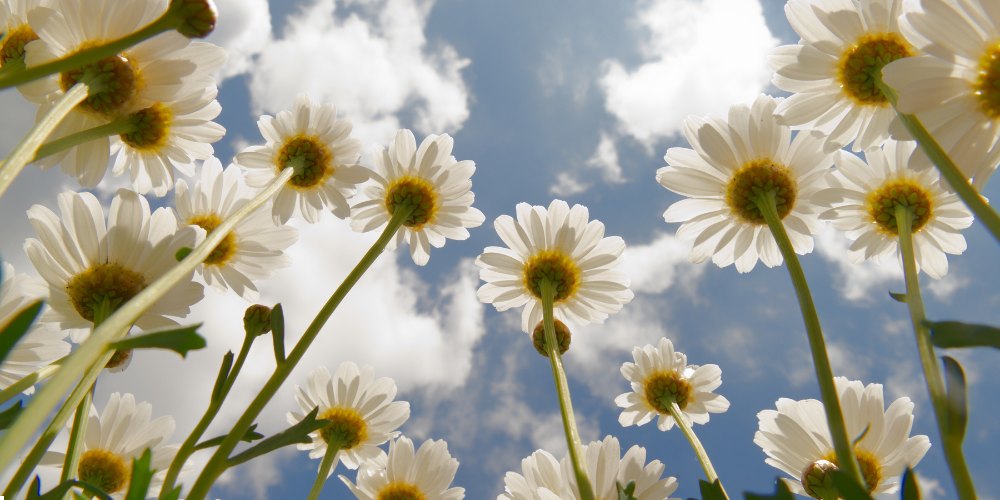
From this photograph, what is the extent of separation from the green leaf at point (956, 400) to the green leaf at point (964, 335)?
77mm

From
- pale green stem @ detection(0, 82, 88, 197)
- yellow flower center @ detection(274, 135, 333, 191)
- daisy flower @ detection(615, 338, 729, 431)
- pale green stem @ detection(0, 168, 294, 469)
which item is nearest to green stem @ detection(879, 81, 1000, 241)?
pale green stem @ detection(0, 168, 294, 469)

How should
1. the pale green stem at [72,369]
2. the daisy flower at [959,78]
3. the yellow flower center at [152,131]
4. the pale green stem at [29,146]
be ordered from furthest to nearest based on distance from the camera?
the yellow flower center at [152,131], the daisy flower at [959,78], the pale green stem at [29,146], the pale green stem at [72,369]

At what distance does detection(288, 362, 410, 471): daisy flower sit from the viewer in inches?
88.4

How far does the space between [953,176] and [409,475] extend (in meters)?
1.81

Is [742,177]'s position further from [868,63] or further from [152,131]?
[152,131]

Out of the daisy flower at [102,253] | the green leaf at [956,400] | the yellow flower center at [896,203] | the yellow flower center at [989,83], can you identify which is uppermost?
the yellow flower center at [896,203]

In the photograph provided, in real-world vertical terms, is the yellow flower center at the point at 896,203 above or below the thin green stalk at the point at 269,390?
above

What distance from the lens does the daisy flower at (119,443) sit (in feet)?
5.80

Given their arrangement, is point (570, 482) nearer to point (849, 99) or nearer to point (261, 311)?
point (261, 311)

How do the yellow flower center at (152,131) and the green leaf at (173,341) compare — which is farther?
the yellow flower center at (152,131)

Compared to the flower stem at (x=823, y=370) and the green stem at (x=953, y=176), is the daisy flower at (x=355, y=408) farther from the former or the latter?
the green stem at (x=953, y=176)

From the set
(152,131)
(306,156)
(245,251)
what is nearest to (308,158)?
(306,156)

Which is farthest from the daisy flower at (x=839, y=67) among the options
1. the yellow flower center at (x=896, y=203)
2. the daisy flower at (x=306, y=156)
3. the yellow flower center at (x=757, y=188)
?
the daisy flower at (x=306, y=156)

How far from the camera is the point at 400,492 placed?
2.22 m
